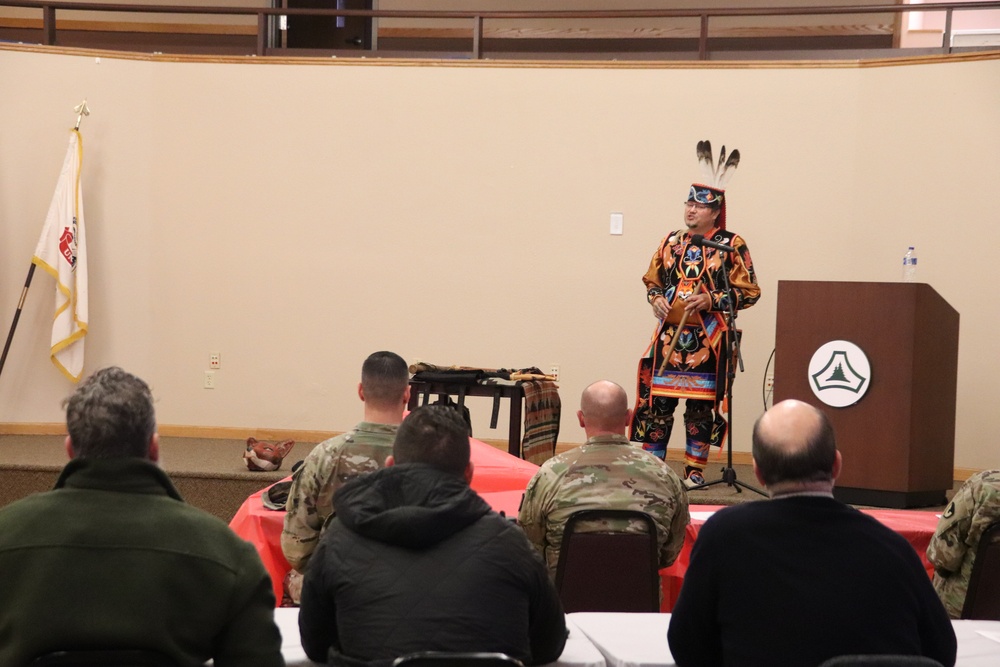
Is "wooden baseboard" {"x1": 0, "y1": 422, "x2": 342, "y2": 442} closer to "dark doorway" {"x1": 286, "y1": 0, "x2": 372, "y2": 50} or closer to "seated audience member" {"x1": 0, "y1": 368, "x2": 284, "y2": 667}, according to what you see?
"dark doorway" {"x1": 286, "y1": 0, "x2": 372, "y2": 50}

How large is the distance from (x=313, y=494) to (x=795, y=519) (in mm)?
1445

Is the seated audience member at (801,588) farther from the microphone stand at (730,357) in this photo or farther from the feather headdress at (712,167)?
the feather headdress at (712,167)

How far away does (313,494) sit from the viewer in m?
2.77

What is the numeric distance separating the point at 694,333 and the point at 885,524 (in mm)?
1942

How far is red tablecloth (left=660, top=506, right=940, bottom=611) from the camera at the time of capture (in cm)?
325

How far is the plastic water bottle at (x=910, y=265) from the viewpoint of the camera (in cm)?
619

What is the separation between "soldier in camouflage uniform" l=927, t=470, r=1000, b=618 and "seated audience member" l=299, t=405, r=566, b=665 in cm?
140

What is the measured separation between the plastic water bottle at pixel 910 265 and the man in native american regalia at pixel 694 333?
1.68 metres

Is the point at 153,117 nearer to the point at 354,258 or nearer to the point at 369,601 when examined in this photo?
the point at 354,258


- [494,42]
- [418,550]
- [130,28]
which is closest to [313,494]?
[418,550]

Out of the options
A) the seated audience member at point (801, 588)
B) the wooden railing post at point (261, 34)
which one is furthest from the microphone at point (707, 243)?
the wooden railing post at point (261, 34)

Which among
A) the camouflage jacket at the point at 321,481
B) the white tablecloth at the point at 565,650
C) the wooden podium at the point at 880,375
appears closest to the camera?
the white tablecloth at the point at 565,650

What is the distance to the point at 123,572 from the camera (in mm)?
1473

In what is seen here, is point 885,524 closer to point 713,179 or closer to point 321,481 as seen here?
point 321,481
